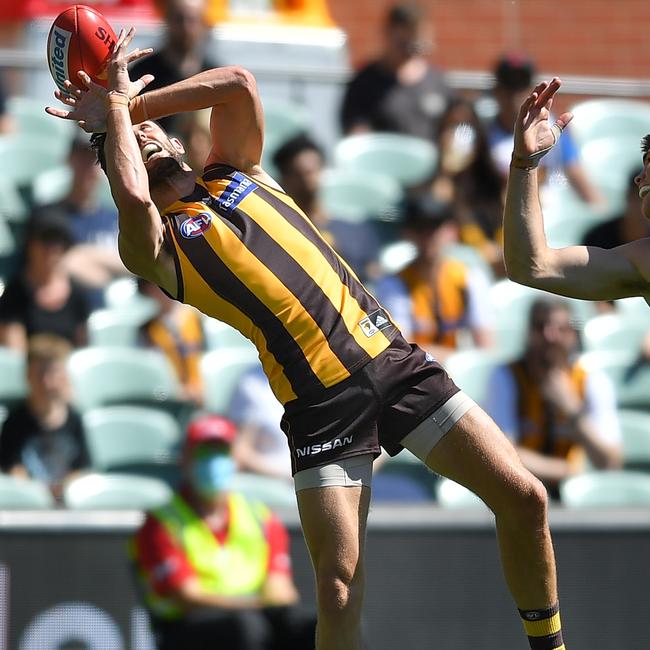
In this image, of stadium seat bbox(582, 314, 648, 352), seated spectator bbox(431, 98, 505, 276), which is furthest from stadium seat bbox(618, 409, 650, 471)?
seated spectator bbox(431, 98, 505, 276)

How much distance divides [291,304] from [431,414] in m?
0.61

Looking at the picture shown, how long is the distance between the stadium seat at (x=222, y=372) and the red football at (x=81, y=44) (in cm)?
306

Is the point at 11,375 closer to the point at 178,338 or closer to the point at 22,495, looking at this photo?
the point at 22,495

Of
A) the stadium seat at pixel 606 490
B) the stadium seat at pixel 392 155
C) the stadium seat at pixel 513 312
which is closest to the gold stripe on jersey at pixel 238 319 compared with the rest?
Answer: the stadium seat at pixel 606 490

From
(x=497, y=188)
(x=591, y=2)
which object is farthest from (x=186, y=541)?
(x=591, y=2)

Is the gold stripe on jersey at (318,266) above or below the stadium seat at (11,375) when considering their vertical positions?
above

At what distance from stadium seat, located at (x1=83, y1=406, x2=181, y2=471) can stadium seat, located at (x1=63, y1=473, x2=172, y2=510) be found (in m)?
0.14

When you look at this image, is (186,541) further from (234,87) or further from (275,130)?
(275,130)

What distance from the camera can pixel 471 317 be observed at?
8.45 metres

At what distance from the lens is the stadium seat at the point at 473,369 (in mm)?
8070

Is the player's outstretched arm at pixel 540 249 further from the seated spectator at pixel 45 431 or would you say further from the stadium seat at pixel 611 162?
the stadium seat at pixel 611 162

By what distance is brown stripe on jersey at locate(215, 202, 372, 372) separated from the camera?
16.6ft

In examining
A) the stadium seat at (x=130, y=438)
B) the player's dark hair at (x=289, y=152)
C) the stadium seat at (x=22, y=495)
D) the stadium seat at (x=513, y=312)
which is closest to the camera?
the stadium seat at (x=22, y=495)

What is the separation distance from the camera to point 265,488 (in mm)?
7613
